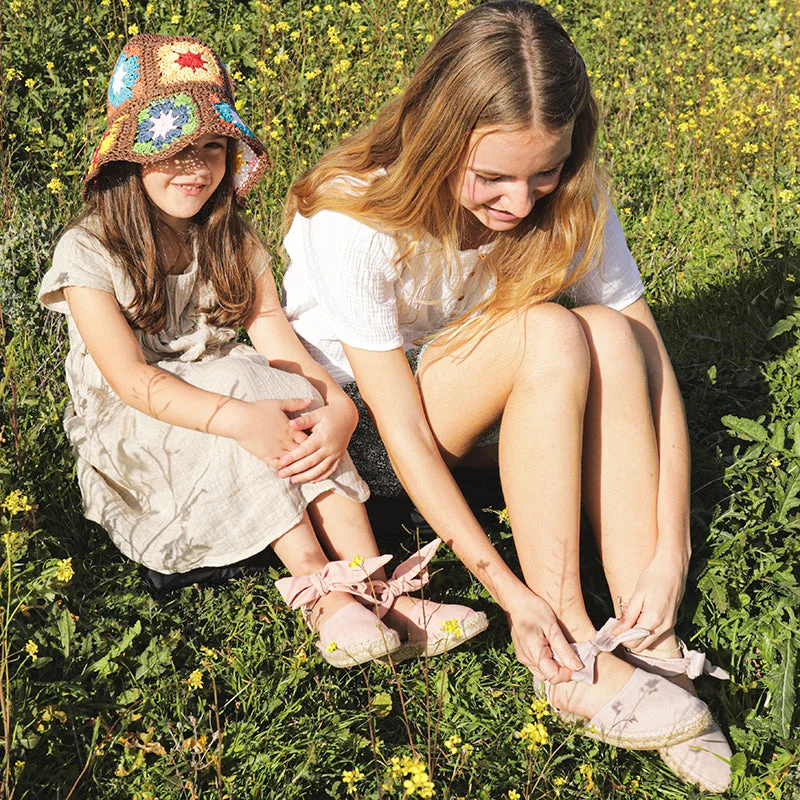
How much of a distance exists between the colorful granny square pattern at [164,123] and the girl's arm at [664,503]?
123 centimetres

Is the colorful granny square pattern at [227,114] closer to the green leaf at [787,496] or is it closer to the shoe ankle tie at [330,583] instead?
the shoe ankle tie at [330,583]

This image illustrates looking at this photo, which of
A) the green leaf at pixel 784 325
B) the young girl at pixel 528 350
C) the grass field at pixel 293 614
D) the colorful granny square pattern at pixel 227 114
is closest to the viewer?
the grass field at pixel 293 614

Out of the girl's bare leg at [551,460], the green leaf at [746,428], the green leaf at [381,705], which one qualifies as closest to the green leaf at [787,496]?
the green leaf at [746,428]

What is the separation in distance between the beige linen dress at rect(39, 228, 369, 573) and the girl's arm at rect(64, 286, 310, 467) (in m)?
0.04

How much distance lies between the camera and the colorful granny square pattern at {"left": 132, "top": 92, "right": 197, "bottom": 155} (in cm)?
242

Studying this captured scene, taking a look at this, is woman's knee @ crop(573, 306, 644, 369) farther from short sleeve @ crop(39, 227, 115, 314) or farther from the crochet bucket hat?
short sleeve @ crop(39, 227, 115, 314)

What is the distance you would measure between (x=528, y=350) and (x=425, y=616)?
65 cm

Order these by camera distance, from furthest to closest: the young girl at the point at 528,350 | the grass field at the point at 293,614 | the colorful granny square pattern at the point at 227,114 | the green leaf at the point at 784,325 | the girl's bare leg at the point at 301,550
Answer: the green leaf at the point at 784,325 < the colorful granny square pattern at the point at 227,114 < the girl's bare leg at the point at 301,550 < the young girl at the point at 528,350 < the grass field at the point at 293,614

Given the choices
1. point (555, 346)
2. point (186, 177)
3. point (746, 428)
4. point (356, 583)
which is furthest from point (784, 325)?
point (186, 177)

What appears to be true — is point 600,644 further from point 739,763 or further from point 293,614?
point 293,614

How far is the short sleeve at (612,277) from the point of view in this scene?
259cm

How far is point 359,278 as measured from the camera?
2.37 metres

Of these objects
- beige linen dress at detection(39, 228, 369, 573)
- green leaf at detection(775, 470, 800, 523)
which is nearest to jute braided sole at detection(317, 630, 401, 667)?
beige linen dress at detection(39, 228, 369, 573)

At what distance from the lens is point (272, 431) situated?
2303 millimetres
